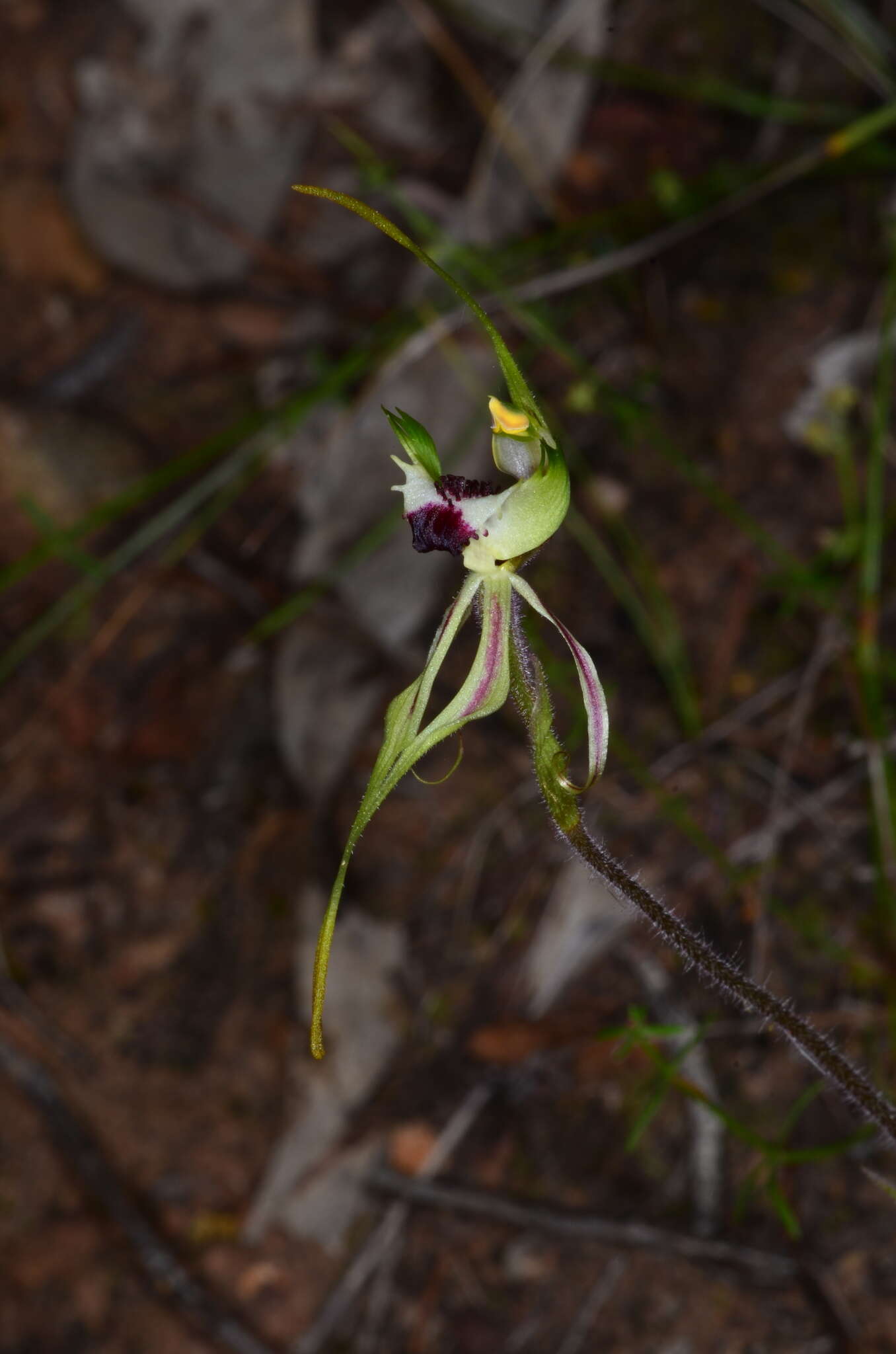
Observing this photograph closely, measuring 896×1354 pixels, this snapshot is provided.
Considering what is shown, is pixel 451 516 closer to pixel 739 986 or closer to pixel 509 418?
pixel 509 418

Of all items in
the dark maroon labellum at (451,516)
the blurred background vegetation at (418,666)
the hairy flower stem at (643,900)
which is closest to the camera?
the hairy flower stem at (643,900)

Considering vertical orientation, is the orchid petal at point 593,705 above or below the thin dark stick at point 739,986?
above

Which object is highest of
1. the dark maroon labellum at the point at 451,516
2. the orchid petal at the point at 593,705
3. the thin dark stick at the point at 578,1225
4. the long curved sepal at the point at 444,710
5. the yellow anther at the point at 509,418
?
the yellow anther at the point at 509,418

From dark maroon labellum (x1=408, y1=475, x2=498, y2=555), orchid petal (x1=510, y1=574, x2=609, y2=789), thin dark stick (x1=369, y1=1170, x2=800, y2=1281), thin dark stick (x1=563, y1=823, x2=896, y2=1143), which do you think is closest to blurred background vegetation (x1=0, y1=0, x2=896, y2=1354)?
thin dark stick (x1=369, y1=1170, x2=800, y2=1281)

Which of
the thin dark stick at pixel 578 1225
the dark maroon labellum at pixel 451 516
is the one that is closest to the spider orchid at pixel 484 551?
the dark maroon labellum at pixel 451 516

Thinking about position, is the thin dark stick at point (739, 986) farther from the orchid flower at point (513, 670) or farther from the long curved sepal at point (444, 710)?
the long curved sepal at point (444, 710)

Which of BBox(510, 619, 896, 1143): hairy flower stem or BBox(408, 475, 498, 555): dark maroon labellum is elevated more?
BBox(408, 475, 498, 555): dark maroon labellum

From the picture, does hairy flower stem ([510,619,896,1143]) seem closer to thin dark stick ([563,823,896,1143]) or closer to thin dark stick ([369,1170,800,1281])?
thin dark stick ([563,823,896,1143])
